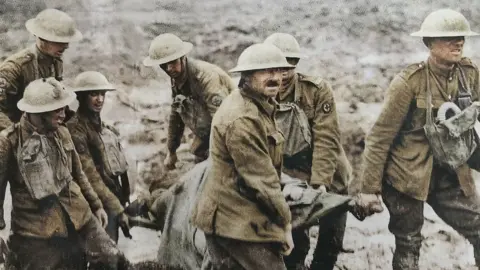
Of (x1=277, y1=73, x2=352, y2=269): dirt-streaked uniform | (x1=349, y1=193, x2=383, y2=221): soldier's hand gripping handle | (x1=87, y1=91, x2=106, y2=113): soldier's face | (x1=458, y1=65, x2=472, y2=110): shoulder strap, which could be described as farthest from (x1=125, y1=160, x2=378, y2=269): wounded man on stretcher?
(x1=458, y1=65, x2=472, y2=110): shoulder strap

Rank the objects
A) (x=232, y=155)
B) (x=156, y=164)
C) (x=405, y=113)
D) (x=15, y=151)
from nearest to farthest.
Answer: (x=232, y=155)
(x=15, y=151)
(x=405, y=113)
(x=156, y=164)

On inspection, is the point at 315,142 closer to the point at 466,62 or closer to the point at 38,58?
the point at 466,62

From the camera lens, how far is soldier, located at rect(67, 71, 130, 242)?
3.12 meters

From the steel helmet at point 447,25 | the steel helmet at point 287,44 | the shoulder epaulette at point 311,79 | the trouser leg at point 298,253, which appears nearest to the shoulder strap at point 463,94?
the steel helmet at point 447,25

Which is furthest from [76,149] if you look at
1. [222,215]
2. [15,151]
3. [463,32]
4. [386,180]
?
[463,32]

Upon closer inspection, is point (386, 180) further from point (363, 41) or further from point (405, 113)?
point (363, 41)

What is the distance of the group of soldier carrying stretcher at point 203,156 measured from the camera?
113 inches

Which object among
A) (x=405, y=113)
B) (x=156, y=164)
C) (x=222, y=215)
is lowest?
(x=156, y=164)

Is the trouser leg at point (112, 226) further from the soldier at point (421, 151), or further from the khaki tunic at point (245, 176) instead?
the soldier at point (421, 151)

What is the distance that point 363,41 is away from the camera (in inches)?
133

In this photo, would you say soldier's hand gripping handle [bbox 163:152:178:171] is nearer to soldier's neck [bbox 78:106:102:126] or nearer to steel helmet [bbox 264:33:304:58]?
soldier's neck [bbox 78:106:102:126]

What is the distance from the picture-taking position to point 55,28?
3.03 meters

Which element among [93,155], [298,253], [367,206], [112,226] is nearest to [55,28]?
[93,155]

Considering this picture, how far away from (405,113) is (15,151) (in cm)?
163
